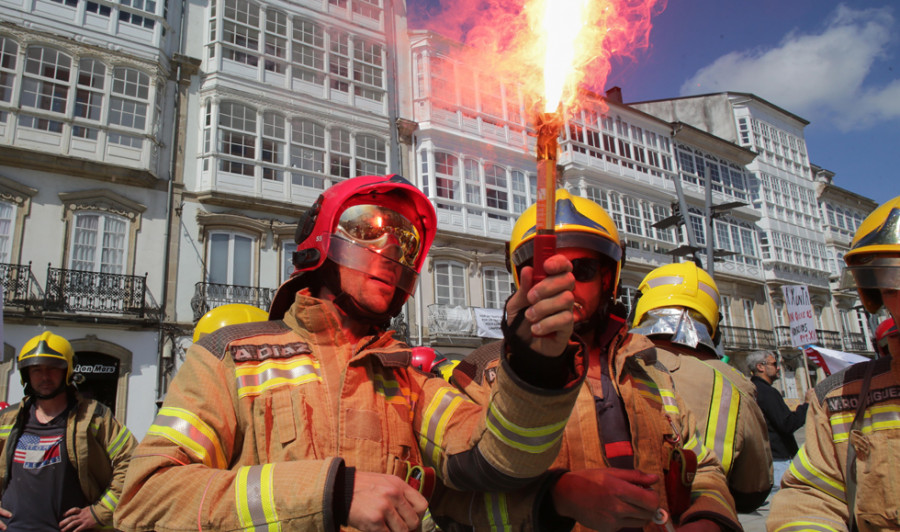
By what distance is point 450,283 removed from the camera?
1862 cm

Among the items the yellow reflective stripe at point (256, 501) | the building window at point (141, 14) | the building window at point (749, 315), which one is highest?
the building window at point (141, 14)

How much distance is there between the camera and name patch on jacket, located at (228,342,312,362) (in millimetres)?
1705

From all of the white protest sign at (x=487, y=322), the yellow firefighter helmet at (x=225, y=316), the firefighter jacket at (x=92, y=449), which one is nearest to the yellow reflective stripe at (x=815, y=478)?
the yellow firefighter helmet at (x=225, y=316)

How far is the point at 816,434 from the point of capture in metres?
1.96

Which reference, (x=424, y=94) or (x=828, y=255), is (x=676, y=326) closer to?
(x=424, y=94)

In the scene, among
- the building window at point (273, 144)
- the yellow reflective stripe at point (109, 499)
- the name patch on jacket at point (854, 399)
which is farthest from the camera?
the building window at point (273, 144)

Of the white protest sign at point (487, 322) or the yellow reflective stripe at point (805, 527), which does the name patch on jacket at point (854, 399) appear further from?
the white protest sign at point (487, 322)

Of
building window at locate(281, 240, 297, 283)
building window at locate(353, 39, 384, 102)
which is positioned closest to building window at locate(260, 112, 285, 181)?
building window at locate(281, 240, 297, 283)

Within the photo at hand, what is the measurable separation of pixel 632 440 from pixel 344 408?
0.99 metres

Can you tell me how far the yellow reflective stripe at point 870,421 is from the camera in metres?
1.78

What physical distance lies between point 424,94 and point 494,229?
5441mm

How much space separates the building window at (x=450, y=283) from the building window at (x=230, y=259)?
5.97 m

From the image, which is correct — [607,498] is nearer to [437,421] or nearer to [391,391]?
[437,421]

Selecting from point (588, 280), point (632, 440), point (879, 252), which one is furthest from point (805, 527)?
point (588, 280)
